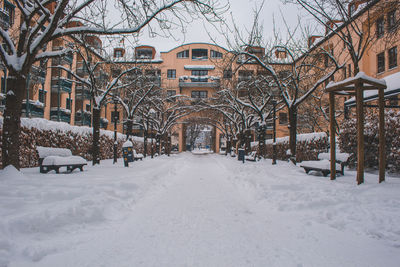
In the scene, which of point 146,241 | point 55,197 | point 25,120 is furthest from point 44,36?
point 146,241

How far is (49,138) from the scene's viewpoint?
12648 mm

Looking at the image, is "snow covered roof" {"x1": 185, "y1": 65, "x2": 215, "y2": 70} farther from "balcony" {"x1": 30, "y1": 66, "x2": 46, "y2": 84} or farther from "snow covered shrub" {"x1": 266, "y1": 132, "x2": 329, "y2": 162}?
"snow covered shrub" {"x1": 266, "y1": 132, "x2": 329, "y2": 162}

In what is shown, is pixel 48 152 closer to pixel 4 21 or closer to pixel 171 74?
pixel 4 21

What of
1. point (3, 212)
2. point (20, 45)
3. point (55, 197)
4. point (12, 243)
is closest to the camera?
point (12, 243)

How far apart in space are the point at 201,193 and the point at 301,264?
13.9 ft

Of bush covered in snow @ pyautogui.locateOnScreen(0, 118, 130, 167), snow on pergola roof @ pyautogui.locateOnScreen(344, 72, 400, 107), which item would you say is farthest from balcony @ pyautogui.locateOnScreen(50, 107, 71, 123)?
snow on pergola roof @ pyautogui.locateOnScreen(344, 72, 400, 107)

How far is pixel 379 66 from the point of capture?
81.4 feet

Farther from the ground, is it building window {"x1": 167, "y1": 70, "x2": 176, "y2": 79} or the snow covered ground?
building window {"x1": 167, "y1": 70, "x2": 176, "y2": 79}

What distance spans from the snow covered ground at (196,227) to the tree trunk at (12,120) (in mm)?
1467

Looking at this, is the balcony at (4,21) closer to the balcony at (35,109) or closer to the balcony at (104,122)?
the balcony at (35,109)

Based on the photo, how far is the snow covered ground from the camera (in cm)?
285

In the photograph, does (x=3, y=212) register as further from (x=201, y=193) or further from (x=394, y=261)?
(x=394, y=261)

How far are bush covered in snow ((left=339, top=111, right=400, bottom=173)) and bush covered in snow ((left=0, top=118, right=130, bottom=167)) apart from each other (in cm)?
1496

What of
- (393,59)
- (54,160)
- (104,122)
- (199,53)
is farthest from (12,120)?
(199,53)
